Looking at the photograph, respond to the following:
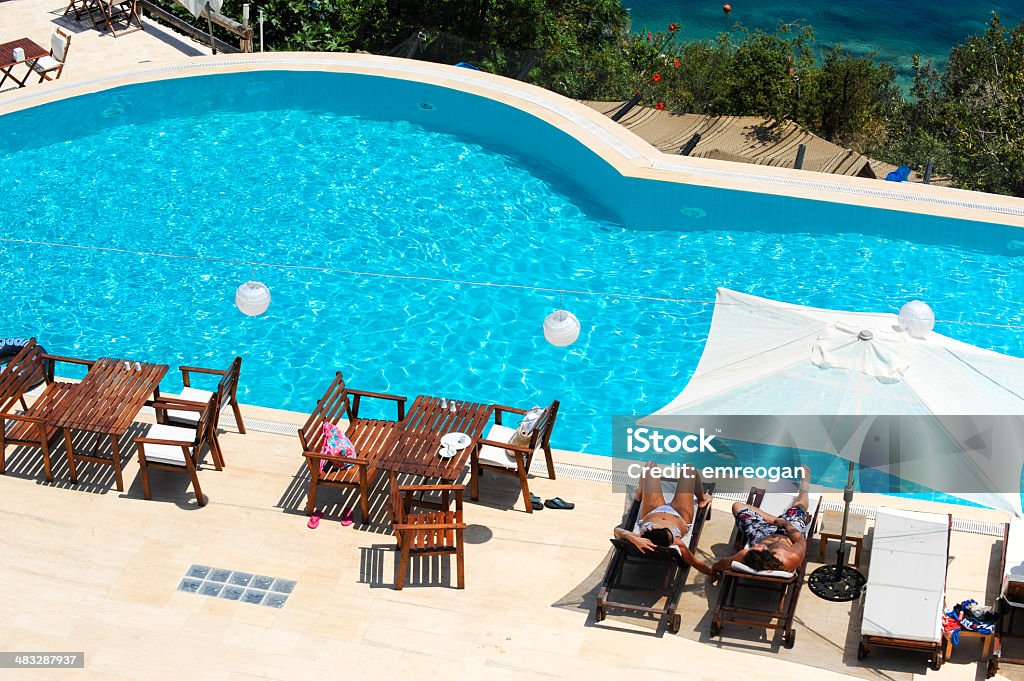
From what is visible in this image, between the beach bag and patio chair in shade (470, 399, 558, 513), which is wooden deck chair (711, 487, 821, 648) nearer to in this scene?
patio chair in shade (470, 399, 558, 513)

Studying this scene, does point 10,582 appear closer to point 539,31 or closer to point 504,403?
point 504,403

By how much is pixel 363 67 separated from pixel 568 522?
1023 cm

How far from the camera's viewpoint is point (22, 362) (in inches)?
425

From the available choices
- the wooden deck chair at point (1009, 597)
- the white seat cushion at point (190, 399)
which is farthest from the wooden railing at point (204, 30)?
the wooden deck chair at point (1009, 597)

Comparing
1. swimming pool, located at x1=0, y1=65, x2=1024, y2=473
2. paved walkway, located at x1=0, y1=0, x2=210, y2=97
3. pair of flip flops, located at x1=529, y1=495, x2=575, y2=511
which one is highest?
paved walkway, located at x1=0, y1=0, x2=210, y2=97

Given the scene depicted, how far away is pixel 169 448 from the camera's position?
9.88 meters

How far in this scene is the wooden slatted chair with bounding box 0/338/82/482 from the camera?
33.0 feet

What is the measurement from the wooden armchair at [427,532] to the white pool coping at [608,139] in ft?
23.0

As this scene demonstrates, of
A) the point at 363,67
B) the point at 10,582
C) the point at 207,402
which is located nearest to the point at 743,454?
the point at 207,402

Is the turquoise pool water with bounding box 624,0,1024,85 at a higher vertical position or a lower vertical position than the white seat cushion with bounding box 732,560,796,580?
higher

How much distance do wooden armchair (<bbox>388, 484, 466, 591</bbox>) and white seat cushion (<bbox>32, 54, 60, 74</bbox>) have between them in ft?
38.6

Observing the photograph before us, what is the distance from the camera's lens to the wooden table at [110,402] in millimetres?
9938

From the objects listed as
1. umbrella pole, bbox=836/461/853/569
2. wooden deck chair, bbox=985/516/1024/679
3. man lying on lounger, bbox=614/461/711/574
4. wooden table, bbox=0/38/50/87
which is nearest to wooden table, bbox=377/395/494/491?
man lying on lounger, bbox=614/461/711/574

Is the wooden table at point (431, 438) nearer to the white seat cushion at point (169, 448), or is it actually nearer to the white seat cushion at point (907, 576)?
the white seat cushion at point (169, 448)
